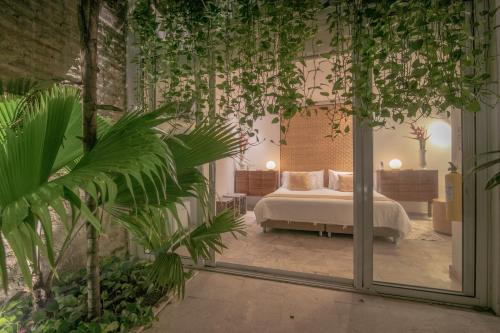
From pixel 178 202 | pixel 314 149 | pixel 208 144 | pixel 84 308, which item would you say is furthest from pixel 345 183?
pixel 84 308

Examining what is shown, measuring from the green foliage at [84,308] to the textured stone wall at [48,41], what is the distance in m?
1.21

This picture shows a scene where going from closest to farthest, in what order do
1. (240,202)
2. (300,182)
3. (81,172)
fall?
(81,172) < (300,182) < (240,202)

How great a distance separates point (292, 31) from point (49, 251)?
159 centimetres

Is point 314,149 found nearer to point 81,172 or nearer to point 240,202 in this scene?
point 240,202

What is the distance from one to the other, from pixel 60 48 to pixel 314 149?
14.1 ft

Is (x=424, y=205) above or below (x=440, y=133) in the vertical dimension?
below

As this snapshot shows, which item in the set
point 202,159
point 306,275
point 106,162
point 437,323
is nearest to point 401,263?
point 437,323

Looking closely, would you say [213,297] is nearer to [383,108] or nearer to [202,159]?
[202,159]

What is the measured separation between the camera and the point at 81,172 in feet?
2.23

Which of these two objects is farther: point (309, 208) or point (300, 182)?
point (300, 182)

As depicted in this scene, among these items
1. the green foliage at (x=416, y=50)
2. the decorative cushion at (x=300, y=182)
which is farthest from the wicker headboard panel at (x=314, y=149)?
the green foliage at (x=416, y=50)

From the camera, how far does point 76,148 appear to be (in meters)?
1.12

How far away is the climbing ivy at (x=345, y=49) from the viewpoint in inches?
51.4

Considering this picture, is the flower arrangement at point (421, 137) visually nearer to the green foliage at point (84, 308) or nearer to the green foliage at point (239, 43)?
the green foliage at point (239, 43)
